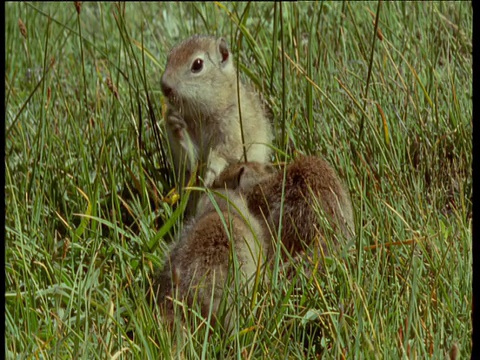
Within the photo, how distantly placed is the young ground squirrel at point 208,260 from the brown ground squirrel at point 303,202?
14 cm

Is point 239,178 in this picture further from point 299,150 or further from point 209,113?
point 209,113

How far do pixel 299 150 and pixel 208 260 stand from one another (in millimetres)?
1055

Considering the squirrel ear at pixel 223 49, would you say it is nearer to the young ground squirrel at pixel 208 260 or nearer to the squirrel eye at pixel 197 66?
the squirrel eye at pixel 197 66

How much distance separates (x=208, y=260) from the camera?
3.39m

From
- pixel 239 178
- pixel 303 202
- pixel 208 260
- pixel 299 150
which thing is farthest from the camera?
pixel 299 150

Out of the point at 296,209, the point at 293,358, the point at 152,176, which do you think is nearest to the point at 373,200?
Answer: the point at 296,209

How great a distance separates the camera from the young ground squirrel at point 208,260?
131 inches

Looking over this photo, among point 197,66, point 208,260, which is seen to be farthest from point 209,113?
point 208,260

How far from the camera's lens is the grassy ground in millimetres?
3080

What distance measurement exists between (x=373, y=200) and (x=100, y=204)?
4.23 feet

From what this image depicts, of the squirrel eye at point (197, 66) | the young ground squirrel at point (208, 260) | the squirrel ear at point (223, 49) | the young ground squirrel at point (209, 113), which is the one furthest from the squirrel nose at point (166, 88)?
the young ground squirrel at point (208, 260)

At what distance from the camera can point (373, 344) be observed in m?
2.90

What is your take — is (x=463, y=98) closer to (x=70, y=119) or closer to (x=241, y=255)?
(x=241, y=255)

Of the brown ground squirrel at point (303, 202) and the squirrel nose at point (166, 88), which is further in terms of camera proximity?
the squirrel nose at point (166, 88)
